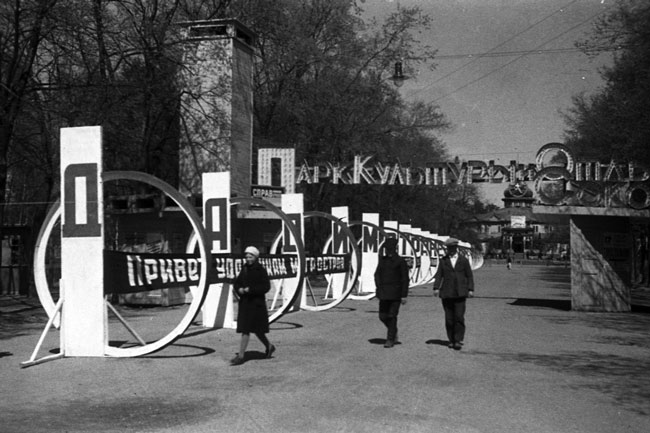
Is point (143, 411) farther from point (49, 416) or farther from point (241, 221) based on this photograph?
point (241, 221)

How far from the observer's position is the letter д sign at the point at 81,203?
12133 millimetres

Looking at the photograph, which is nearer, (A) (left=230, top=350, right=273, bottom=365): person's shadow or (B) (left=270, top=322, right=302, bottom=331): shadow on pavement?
(A) (left=230, top=350, right=273, bottom=365): person's shadow

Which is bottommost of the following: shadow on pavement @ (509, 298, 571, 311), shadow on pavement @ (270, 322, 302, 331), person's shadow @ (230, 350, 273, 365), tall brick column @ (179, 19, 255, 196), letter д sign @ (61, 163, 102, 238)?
shadow on pavement @ (509, 298, 571, 311)

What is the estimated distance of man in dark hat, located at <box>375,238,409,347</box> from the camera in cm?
1368

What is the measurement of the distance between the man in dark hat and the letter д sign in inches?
180

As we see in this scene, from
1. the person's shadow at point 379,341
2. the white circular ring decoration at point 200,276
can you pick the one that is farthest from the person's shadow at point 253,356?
the person's shadow at point 379,341

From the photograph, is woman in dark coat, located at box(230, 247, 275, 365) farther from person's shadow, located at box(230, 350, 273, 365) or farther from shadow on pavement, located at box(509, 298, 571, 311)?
shadow on pavement, located at box(509, 298, 571, 311)

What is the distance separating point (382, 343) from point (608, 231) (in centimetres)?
998

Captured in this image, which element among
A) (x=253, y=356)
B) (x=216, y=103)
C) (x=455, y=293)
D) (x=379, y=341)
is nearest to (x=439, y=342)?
(x=379, y=341)

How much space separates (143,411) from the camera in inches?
319

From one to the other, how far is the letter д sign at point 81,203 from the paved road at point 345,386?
1.83 metres

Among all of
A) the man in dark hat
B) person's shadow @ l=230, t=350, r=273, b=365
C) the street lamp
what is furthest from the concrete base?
the street lamp

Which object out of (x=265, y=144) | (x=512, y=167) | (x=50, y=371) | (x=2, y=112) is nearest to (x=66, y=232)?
(x=50, y=371)

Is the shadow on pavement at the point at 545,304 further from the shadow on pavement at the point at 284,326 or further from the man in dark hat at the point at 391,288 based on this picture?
the man in dark hat at the point at 391,288
